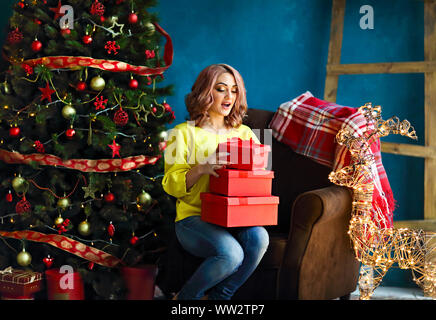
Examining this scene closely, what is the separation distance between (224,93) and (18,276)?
1384 millimetres

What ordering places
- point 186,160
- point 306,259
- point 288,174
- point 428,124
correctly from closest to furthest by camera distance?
point 306,259 < point 186,160 < point 288,174 < point 428,124

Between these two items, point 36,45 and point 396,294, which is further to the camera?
point 396,294

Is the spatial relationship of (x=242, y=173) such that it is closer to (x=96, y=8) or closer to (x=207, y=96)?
(x=207, y=96)

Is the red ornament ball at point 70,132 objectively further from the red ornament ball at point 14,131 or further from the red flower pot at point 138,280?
the red flower pot at point 138,280

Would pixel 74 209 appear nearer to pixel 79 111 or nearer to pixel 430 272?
pixel 79 111

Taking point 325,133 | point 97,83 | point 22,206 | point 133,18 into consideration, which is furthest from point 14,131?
point 325,133

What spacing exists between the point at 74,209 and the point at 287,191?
1200 mm

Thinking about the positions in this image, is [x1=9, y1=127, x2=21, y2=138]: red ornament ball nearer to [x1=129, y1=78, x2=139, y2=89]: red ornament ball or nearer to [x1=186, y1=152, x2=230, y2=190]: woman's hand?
[x1=129, y1=78, x2=139, y2=89]: red ornament ball

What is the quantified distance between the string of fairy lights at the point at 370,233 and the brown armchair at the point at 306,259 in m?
0.06

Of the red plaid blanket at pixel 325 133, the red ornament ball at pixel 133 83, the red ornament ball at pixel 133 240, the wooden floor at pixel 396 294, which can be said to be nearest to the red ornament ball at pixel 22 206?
the red ornament ball at pixel 133 240

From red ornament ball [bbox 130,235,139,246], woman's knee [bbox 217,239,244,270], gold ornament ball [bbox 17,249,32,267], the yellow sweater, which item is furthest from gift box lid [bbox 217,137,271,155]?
gold ornament ball [bbox 17,249,32,267]

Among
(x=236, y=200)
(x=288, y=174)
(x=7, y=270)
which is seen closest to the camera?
(x=236, y=200)

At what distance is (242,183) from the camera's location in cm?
201

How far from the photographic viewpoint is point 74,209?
93.0 inches
